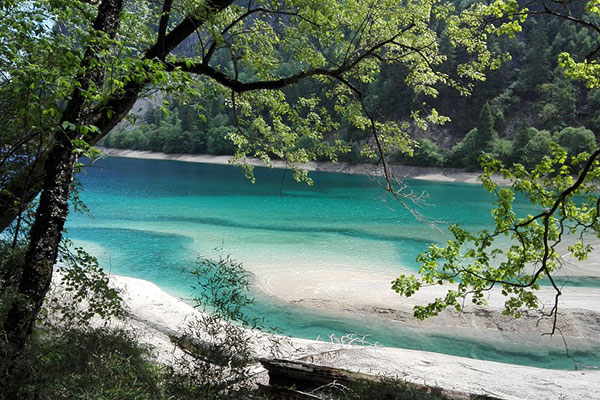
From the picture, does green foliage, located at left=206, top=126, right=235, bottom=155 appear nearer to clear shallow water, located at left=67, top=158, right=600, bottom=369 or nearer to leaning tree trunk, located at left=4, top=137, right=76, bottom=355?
clear shallow water, located at left=67, top=158, right=600, bottom=369

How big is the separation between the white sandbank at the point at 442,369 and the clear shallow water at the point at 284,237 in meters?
1.46

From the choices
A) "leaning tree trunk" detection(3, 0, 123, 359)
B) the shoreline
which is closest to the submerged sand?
"leaning tree trunk" detection(3, 0, 123, 359)

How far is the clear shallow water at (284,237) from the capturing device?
491 inches

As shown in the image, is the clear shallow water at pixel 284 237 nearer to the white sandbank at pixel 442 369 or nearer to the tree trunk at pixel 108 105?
the tree trunk at pixel 108 105

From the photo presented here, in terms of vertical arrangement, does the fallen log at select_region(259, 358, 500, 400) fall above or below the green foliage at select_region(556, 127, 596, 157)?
below

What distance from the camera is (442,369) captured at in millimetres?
9352

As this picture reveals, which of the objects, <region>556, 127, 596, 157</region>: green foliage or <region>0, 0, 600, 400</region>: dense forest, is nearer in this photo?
<region>0, 0, 600, 400</region>: dense forest

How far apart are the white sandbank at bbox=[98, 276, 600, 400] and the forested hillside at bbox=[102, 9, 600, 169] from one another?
198 feet

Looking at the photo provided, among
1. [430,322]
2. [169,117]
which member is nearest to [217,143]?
[430,322]

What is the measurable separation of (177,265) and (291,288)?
591 centimetres

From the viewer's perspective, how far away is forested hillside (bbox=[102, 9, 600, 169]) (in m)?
78.4

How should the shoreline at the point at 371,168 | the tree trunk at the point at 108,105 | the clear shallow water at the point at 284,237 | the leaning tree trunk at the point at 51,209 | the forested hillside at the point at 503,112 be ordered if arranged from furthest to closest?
the forested hillside at the point at 503,112, the shoreline at the point at 371,168, the clear shallow water at the point at 284,237, the tree trunk at the point at 108,105, the leaning tree trunk at the point at 51,209

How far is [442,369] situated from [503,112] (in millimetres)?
97177

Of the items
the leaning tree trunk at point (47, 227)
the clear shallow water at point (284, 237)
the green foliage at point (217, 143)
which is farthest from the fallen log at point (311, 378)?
the green foliage at point (217, 143)
